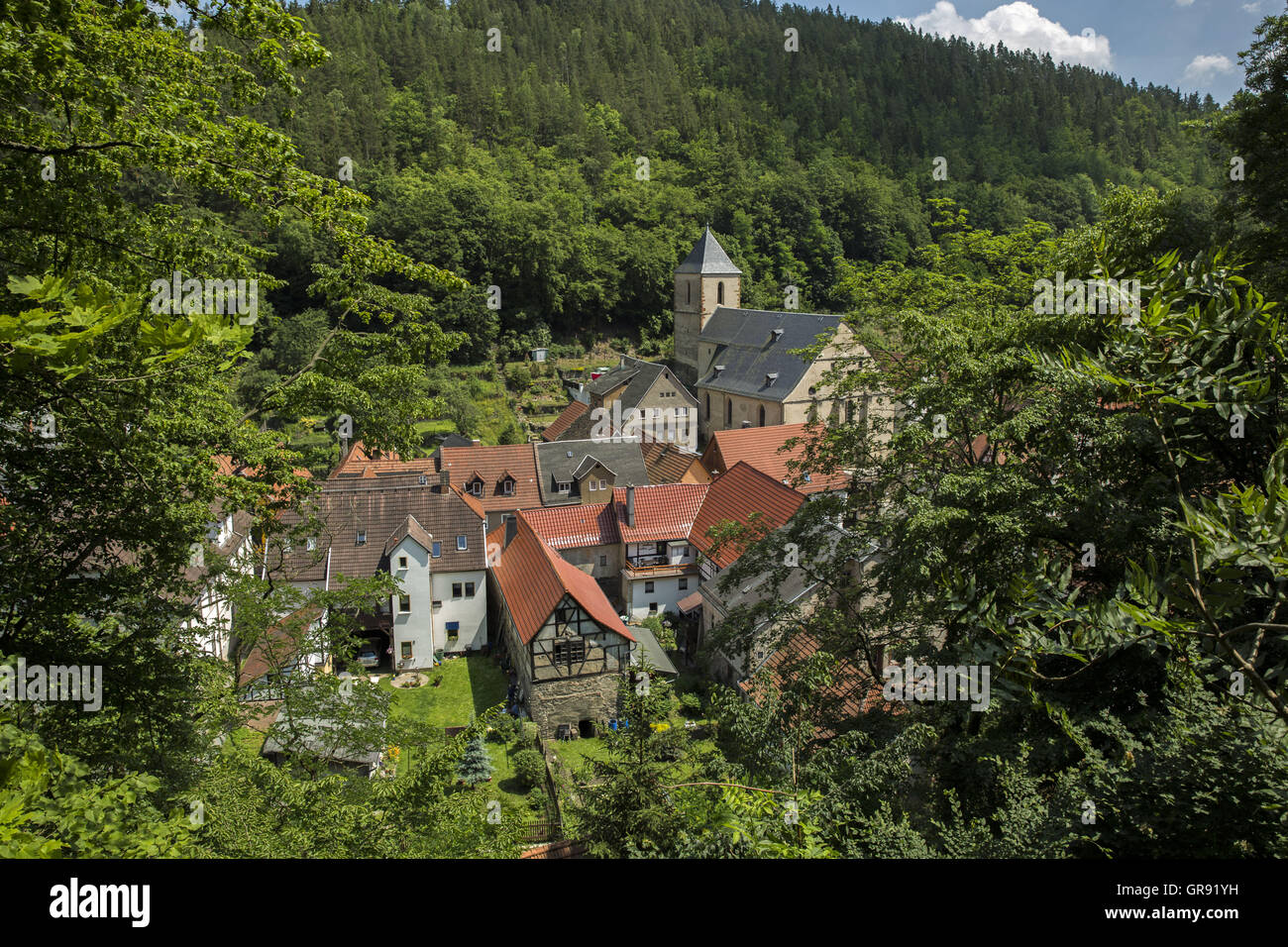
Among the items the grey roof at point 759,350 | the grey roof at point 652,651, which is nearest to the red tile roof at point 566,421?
the grey roof at point 759,350

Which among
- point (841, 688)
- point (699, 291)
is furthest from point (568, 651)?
point (699, 291)

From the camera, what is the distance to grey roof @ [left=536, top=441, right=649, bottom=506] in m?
36.4

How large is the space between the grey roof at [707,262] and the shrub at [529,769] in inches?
1797

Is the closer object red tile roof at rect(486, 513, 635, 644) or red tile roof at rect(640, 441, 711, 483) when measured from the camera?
red tile roof at rect(486, 513, 635, 644)

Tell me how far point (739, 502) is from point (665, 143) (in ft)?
304

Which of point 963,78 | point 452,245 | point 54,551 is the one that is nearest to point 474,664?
point 54,551

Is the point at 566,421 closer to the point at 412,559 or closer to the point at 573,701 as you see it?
the point at 412,559

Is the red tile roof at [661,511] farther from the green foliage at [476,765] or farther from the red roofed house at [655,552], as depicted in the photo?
the green foliage at [476,765]

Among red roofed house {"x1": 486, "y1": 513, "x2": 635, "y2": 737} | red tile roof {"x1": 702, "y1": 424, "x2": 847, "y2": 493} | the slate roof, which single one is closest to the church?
red tile roof {"x1": 702, "y1": 424, "x2": 847, "y2": 493}

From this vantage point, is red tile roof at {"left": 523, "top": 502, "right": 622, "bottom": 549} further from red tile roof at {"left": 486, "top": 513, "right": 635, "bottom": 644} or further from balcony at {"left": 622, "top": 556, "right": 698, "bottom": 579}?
balcony at {"left": 622, "top": 556, "right": 698, "bottom": 579}

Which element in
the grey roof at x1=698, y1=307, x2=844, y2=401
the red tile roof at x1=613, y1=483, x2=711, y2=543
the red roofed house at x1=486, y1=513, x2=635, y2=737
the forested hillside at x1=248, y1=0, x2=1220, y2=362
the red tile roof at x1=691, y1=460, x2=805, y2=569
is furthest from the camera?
the forested hillside at x1=248, y1=0, x2=1220, y2=362

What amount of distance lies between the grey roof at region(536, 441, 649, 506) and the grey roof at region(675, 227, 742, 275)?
2663 cm

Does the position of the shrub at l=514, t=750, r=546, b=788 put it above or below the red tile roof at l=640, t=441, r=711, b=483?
below
